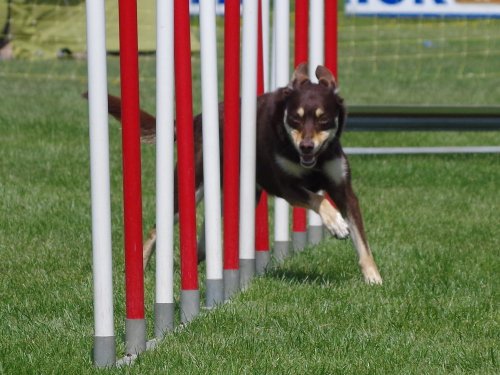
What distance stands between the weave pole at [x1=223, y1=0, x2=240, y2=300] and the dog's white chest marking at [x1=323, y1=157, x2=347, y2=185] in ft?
2.28

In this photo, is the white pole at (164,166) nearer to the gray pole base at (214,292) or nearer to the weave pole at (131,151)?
the weave pole at (131,151)

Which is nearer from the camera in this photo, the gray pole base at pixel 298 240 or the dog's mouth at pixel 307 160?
the dog's mouth at pixel 307 160

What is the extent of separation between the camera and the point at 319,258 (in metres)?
6.64

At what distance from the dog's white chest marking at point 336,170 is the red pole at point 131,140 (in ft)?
7.21

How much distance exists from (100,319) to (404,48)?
20.8m

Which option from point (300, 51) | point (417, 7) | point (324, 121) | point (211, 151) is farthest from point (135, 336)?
point (417, 7)

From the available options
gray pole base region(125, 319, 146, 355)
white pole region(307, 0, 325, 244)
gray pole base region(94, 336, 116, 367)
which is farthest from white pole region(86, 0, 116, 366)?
white pole region(307, 0, 325, 244)

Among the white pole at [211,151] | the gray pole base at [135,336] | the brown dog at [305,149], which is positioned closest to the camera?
the gray pole base at [135,336]

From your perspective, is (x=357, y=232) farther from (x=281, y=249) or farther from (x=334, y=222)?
(x=281, y=249)

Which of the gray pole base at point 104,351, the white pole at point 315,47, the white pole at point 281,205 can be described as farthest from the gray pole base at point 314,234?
the gray pole base at point 104,351

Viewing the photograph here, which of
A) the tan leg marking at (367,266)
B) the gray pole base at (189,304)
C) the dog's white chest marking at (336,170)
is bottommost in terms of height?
the tan leg marking at (367,266)

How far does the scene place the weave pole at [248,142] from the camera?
573cm

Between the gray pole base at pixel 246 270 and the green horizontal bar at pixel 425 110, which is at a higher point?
the green horizontal bar at pixel 425 110

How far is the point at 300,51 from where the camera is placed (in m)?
7.00
